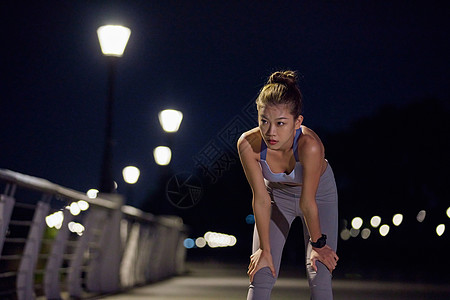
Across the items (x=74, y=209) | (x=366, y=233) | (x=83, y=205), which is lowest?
(x=74, y=209)

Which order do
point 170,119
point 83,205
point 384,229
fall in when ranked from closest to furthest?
point 83,205, point 170,119, point 384,229

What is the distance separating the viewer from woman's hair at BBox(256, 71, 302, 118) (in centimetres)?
574

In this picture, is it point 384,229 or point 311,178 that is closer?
point 311,178

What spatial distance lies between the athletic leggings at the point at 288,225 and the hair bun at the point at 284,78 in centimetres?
68

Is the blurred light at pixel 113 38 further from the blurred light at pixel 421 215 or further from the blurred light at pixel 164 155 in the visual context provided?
the blurred light at pixel 421 215

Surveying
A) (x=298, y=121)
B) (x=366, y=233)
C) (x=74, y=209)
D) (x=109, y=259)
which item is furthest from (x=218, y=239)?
(x=298, y=121)

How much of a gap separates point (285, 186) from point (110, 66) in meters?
11.6

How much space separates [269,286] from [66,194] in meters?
6.51

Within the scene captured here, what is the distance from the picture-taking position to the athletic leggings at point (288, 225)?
239 inches

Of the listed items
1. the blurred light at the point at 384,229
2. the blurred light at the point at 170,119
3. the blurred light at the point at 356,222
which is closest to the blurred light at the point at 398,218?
the blurred light at the point at 384,229

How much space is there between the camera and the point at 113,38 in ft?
55.8

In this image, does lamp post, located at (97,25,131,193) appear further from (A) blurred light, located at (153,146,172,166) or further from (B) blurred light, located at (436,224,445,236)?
(B) blurred light, located at (436,224,445,236)

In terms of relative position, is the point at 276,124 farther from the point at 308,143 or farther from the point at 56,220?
the point at 56,220

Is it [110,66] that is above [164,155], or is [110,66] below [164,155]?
below
